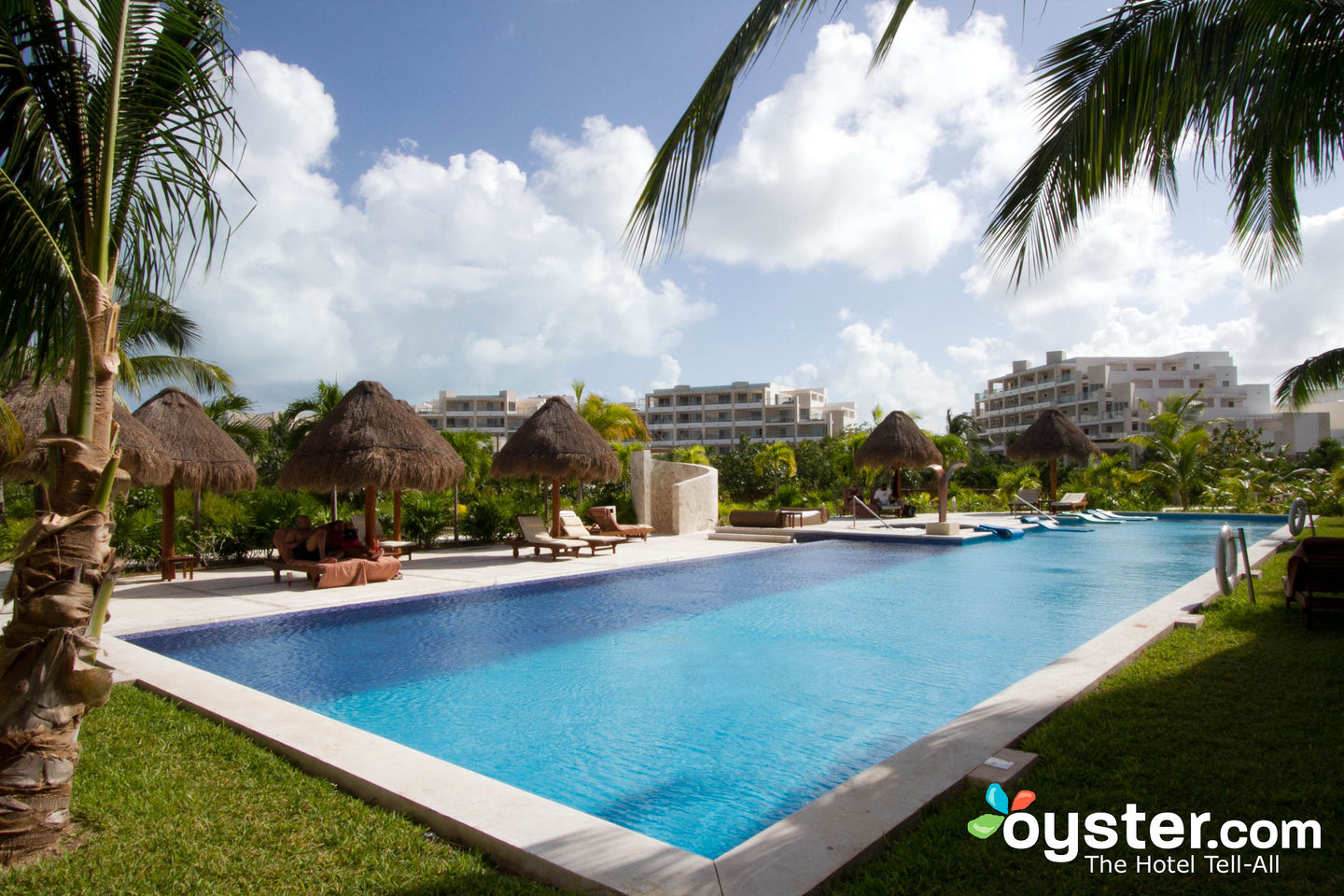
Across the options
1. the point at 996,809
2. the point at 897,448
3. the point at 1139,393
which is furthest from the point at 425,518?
the point at 1139,393

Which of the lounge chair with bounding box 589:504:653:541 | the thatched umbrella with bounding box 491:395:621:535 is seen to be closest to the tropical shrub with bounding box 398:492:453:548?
the thatched umbrella with bounding box 491:395:621:535

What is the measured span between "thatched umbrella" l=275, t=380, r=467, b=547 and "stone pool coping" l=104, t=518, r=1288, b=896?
6.33 metres

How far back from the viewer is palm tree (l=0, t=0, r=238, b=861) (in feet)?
9.45

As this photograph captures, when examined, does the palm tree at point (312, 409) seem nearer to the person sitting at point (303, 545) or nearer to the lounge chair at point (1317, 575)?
the person sitting at point (303, 545)

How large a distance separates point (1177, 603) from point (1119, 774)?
5.07 m

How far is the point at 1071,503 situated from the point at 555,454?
14.9 m

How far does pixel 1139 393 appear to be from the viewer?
72250 mm

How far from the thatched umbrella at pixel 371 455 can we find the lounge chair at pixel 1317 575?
412 inches

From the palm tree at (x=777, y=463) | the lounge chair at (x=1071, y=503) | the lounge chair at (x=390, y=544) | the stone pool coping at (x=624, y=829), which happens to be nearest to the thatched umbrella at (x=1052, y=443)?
Answer: the lounge chair at (x=1071, y=503)

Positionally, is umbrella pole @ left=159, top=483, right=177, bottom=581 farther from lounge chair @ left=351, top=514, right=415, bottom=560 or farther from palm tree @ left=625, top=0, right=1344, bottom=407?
palm tree @ left=625, top=0, right=1344, bottom=407

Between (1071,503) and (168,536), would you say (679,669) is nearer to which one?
(168,536)

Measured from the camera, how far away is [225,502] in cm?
1346

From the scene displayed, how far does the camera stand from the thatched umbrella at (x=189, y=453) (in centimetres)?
1077

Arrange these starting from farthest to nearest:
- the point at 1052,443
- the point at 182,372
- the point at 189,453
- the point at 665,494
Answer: the point at 1052,443 < the point at 182,372 < the point at 665,494 < the point at 189,453
